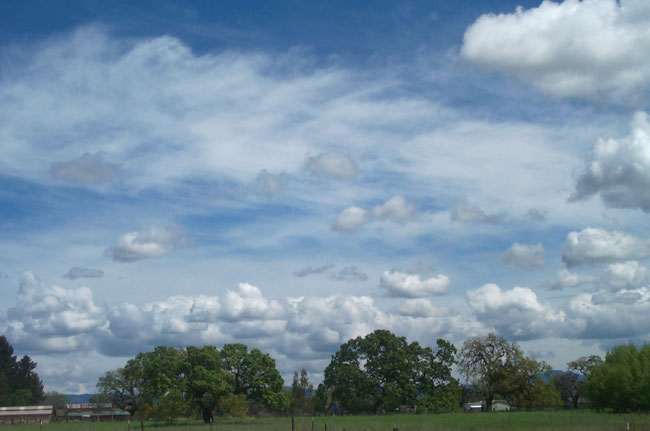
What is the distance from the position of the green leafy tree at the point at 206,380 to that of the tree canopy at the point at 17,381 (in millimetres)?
67246

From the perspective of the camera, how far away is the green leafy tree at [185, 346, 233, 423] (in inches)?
2891

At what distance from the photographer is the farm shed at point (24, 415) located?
3932 inches

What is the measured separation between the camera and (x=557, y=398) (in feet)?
302

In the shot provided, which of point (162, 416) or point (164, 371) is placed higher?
point (164, 371)

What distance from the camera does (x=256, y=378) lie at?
76375 millimetres

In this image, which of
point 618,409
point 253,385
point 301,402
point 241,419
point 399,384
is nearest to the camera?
point 618,409

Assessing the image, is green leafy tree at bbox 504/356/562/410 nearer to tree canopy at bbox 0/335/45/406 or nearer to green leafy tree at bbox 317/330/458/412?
green leafy tree at bbox 317/330/458/412

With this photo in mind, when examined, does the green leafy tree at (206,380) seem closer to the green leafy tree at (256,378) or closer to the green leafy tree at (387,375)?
the green leafy tree at (256,378)

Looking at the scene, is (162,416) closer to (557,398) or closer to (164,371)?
(164,371)

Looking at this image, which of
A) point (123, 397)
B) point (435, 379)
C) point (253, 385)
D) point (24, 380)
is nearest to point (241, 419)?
point (253, 385)

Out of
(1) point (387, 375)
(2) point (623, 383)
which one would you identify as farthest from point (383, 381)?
(2) point (623, 383)

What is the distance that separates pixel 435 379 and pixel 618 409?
29546 mm

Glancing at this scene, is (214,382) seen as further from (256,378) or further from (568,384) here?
(568,384)

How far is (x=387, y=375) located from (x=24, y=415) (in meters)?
58.6
